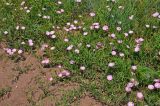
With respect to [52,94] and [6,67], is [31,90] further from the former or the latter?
[6,67]

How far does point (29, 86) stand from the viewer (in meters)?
5.02

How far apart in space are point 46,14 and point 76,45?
108 centimetres

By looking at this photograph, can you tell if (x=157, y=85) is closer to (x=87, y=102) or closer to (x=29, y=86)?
(x=87, y=102)

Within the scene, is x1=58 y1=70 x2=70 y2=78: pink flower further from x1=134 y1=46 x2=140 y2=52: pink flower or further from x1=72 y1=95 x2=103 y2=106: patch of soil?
x1=134 y1=46 x2=140 y2=52: pink flower

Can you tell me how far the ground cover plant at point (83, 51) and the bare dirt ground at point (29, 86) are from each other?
1 centimetres

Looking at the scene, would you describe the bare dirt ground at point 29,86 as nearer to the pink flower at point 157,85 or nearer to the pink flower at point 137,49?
the pink flower at point 157,85

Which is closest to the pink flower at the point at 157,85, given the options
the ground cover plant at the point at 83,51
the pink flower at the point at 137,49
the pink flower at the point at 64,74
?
the ground cover plant at the point at 83,51

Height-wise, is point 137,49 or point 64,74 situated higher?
point 137,49

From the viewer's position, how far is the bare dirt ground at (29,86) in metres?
4.76

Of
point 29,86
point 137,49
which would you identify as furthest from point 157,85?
point 29,86

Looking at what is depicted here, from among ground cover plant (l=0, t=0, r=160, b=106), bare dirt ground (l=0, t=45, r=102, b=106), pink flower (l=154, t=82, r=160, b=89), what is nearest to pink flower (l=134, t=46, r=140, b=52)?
ground cover plant (l=0, t=0, r=160, b=106)

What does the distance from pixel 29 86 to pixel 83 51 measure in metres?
0.89

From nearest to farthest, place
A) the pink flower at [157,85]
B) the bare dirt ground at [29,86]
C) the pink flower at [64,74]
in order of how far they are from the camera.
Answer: the pink flower at [157,85], the bare dirt ground at [29,86], the pink flower at [64,74]

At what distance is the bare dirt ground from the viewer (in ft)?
15.6
